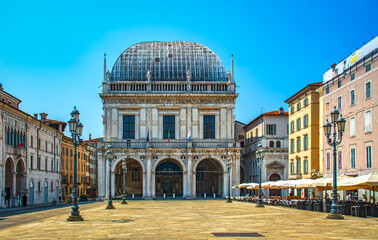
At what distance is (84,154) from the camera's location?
336ft

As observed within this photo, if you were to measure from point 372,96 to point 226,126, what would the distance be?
38861 mm

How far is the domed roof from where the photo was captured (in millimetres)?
82812

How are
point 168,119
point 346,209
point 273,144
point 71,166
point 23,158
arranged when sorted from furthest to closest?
point 71,166
point 273,144
point 168,119
point 23,158
point 346,209

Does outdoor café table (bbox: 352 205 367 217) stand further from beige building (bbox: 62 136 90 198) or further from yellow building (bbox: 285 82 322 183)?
beige building (bbox: 62 136 90 198)

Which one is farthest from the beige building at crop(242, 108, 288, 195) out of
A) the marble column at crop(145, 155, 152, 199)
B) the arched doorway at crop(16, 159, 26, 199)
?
the arched doorway at crop(16, 159, 26, 199)

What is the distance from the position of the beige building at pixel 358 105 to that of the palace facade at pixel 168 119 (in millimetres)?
27655

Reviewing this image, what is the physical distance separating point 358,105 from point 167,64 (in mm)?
42621

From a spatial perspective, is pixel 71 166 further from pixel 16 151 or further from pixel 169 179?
pixel 16 151

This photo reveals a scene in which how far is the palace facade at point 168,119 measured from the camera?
78.2 metres

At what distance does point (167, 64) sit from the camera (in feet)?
275

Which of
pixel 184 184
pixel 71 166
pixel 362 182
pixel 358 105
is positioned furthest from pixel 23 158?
pixel 362 182

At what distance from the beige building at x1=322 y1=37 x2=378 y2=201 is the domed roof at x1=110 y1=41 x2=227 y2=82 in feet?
109

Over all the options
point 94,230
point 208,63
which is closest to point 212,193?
point 208,63

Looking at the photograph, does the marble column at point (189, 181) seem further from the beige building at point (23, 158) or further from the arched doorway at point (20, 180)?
the arched doorway at point (20, 180)
